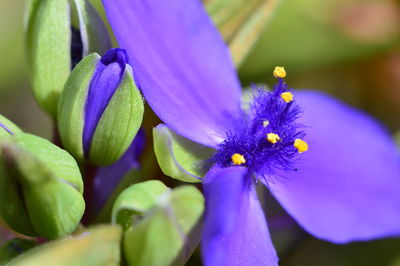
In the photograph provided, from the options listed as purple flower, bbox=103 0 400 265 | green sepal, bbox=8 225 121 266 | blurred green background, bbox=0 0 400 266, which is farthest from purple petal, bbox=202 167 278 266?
blurred green background, bbox=0 0 400 266

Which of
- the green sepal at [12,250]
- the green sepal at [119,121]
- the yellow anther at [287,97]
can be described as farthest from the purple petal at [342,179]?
the green sepal at [12,250]

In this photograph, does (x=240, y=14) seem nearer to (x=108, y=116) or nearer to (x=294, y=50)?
(x=294, y=50)

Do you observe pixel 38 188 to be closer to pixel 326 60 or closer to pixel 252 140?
pixel 252 140

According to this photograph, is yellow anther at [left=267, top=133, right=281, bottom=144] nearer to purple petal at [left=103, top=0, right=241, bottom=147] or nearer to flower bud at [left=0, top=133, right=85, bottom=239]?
purple petal at [left=103, top=0, right=241, bottom=147]

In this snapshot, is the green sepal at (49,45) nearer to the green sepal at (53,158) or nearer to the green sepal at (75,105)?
the green sepal at (75,105)

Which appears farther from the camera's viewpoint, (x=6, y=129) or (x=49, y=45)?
(x=49, y=45)

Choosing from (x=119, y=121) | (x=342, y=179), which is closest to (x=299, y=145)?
(x=342, y=179)

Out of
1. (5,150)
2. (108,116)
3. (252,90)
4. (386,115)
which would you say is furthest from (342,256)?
(5,150)
